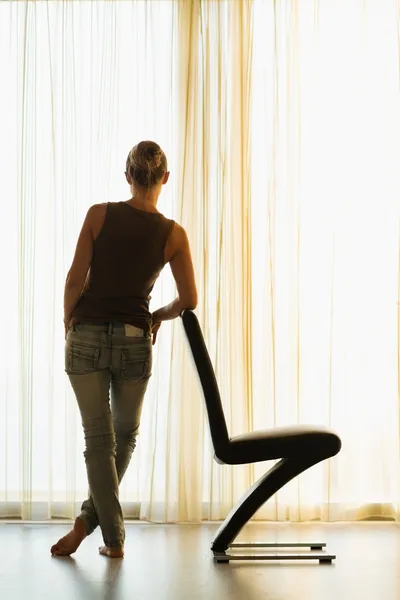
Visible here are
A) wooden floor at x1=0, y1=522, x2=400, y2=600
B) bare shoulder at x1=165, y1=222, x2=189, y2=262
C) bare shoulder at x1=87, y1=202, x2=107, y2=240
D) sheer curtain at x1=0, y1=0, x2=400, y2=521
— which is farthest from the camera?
sheer curtain at x1=0, y1=0, x2=400, y2=521

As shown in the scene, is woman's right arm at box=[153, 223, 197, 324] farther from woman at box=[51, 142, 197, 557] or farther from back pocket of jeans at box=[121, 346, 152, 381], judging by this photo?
back pocket of jeans at box=[121, 346, 152, 381]

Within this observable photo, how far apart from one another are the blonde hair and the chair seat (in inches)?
38.5

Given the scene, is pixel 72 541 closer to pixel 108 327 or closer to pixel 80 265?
pixel 108 327

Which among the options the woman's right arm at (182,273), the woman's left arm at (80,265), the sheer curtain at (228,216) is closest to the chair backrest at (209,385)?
the woman's right arm at (182,273)

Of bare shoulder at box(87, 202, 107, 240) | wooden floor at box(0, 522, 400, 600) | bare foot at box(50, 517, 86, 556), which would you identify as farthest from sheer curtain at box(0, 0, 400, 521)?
bare shoulder at box(87, 202, 107, 240)

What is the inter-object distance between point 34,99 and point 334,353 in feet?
5.97

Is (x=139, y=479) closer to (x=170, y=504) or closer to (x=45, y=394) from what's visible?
(x=170, y=504)

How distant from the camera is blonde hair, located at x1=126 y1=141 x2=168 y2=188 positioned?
10.0 ft

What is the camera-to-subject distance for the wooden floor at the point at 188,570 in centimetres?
264

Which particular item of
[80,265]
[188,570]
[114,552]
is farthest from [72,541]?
[80,265]

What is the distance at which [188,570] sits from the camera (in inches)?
117

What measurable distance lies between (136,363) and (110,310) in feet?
0.71

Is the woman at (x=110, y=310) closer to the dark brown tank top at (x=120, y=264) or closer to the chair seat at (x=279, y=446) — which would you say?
the dark brown tank top at (x=120, y=264)

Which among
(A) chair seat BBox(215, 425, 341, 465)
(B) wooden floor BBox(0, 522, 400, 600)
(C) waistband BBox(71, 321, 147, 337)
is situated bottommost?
(B) wooden floor BBox(0, 522, 400, 600)
